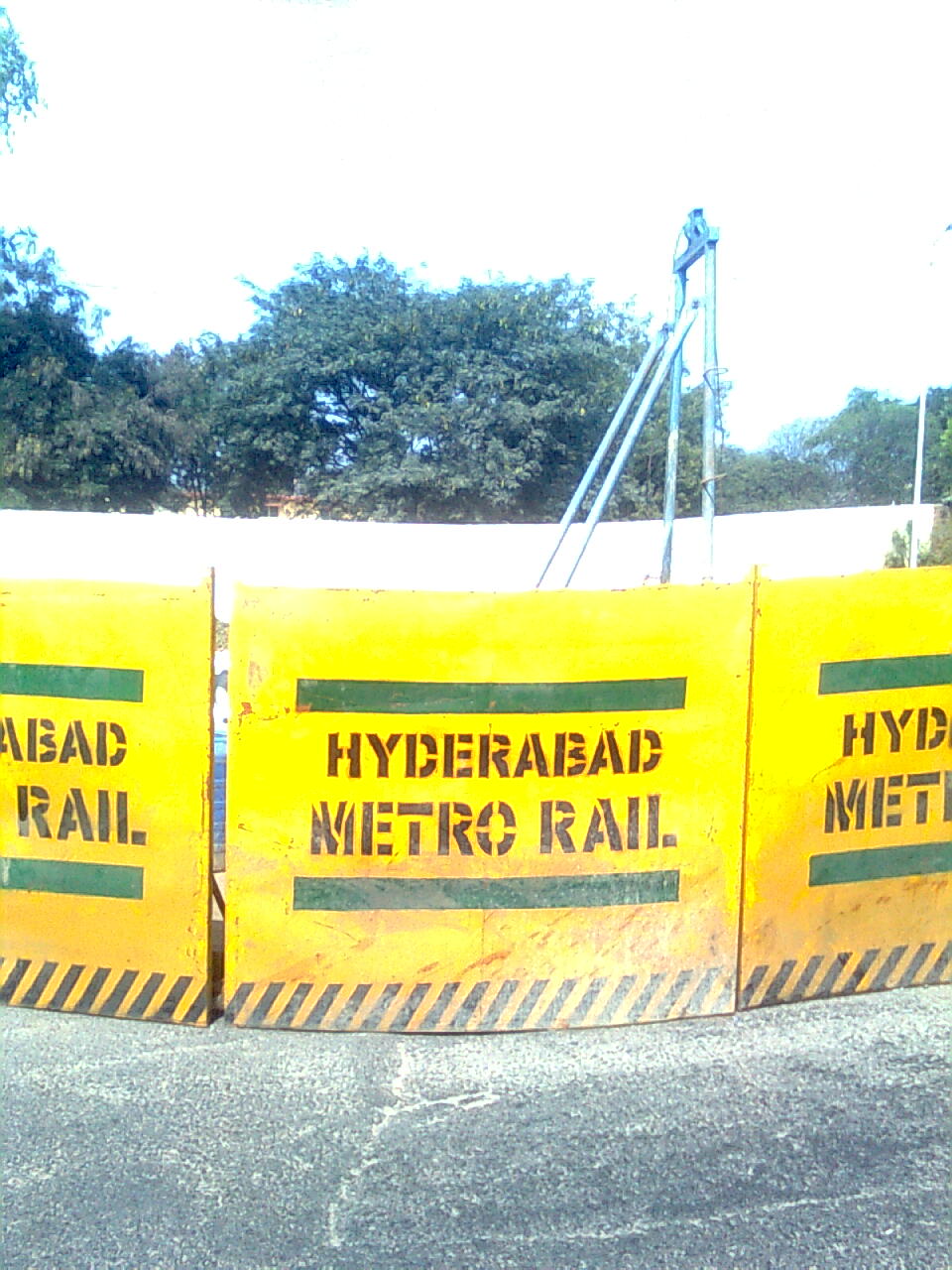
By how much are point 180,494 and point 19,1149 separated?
77.9 ft

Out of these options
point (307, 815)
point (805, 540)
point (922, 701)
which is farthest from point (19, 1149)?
point (805, 540)

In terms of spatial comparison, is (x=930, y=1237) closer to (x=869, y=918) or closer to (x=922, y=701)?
(x=869, y=918)

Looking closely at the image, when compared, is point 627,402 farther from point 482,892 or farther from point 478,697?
point 482,892

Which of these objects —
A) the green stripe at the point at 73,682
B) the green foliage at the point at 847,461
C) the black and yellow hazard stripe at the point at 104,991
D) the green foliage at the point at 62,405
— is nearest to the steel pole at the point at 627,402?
the green stripe at the point at 73,682

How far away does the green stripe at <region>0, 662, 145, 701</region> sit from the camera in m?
4.08

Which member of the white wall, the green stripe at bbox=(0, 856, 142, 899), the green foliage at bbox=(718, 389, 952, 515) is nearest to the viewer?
the green stripe at bbox=(0, 856, 142, 899)

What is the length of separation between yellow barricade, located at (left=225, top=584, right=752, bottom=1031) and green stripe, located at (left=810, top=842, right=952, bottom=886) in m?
0.54

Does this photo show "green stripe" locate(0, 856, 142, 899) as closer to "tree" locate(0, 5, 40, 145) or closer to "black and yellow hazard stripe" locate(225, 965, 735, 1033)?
"black and yellow hazard stripe" locate(225, 965, 735, 1033)

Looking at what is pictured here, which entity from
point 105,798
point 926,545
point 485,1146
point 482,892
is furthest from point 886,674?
point 926,545

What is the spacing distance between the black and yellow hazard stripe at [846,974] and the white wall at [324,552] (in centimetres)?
1402

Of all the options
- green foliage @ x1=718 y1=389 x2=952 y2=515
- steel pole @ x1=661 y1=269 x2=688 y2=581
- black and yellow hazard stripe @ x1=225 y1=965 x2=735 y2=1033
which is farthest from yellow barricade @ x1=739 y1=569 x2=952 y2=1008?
green foliage @ x1=718 y1=389 x2=952 y2=515

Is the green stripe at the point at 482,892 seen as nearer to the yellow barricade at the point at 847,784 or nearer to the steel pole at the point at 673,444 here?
the yellow barricade at the point at 847,784

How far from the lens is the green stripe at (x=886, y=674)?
4.29 meters

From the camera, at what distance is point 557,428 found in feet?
78.6
